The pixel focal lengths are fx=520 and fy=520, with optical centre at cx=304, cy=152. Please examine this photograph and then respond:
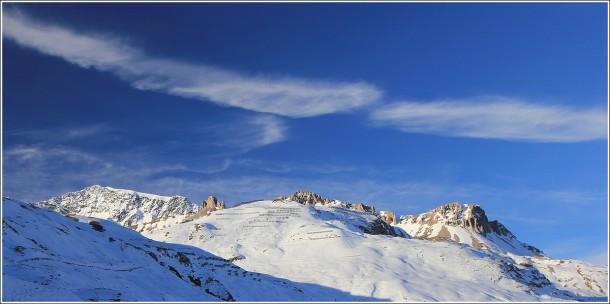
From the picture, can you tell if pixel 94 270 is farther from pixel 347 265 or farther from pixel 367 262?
pixel 367 262

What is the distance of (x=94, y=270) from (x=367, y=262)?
8975 centimetres

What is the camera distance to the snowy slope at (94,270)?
38.2 metres

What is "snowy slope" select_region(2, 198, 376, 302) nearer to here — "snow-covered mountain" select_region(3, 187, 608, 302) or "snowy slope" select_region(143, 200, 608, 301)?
"snow-covered mountain" select_region(3, 187, 608, 302)

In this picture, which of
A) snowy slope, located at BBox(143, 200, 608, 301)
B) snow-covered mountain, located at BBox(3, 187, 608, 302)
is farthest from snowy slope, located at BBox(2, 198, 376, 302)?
snowy slope, located at BBox(143, 200, 608, 301)

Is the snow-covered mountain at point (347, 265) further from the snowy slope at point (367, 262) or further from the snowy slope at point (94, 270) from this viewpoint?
the snowy slope at point (94, 270)

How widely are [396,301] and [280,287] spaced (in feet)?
75.5

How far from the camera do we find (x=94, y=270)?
4578cm

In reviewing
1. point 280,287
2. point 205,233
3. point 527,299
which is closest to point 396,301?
point 280,287

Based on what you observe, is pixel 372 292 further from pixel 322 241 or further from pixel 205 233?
pixel 205 233

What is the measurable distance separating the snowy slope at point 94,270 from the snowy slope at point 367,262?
3151 cm

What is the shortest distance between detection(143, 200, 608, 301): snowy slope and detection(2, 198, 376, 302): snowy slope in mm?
31513

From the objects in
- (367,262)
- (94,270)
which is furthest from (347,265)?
(94,270)

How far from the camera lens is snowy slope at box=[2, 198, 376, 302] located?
38.2 m

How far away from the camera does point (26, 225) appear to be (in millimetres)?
50719
